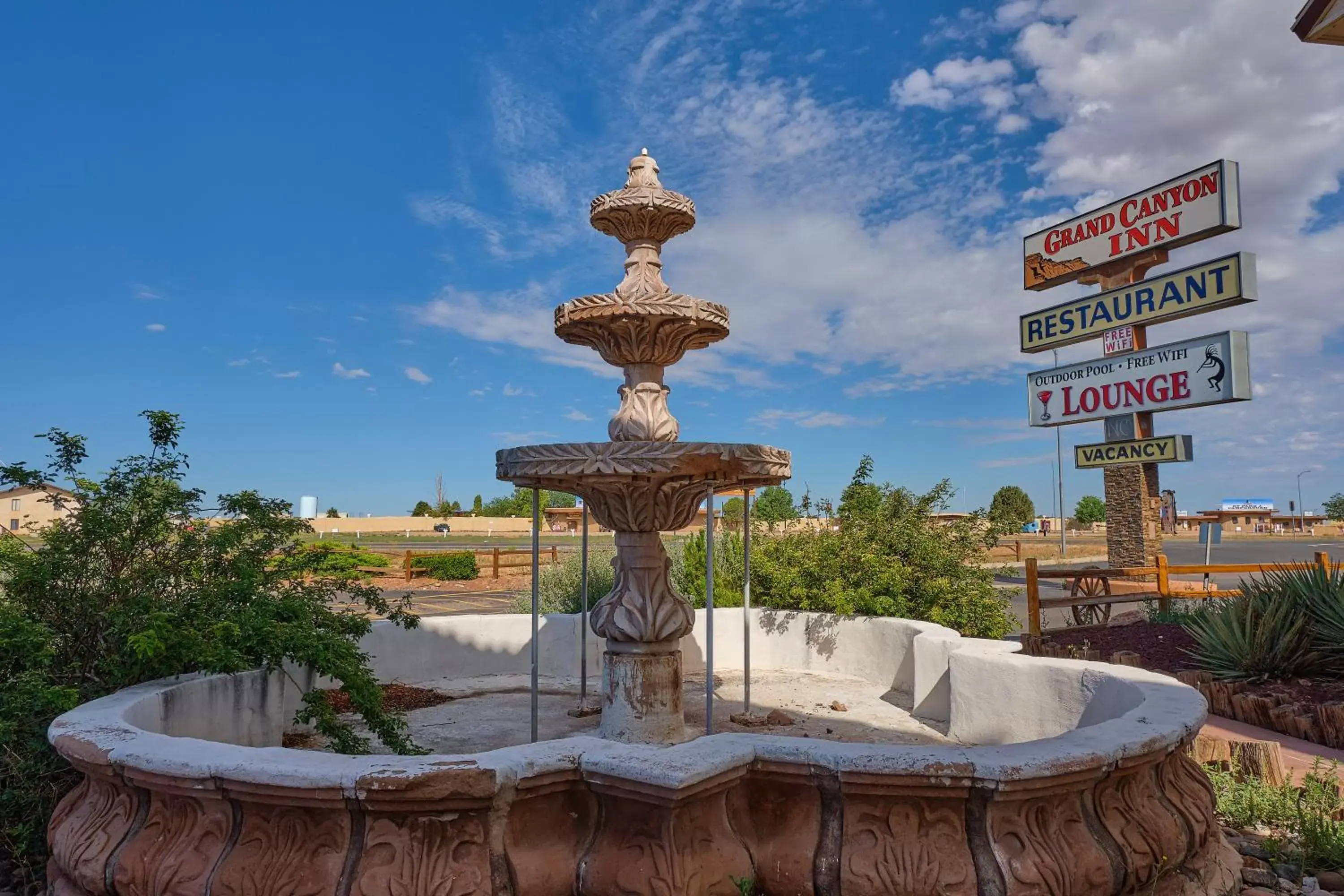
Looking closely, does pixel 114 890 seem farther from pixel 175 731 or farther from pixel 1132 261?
pixel 1132 261

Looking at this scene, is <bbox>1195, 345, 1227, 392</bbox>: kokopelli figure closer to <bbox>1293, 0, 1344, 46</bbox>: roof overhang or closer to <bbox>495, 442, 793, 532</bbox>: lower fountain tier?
<bbox>1293, 0, 1344, 46</bbox>: roof overhang

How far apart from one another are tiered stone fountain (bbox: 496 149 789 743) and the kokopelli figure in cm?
1282

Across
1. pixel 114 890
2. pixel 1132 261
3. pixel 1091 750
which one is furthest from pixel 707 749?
pixel 1132 261

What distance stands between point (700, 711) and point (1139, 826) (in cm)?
431

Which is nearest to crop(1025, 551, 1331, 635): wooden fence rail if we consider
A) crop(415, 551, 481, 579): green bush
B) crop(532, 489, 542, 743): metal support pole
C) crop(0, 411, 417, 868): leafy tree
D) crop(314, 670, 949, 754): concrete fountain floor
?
crop(314, 670, 949, 754): concrete fountain floor

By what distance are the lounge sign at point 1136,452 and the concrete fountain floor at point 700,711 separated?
10851mm

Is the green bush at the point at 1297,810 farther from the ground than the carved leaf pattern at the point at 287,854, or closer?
closer

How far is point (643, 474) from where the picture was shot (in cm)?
464

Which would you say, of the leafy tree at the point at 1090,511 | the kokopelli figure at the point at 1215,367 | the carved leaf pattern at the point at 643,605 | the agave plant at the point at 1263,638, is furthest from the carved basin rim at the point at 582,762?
the leafy tree at the point at 1090,511

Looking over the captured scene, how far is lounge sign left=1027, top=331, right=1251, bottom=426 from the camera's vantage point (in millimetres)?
14461

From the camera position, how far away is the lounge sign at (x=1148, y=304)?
14.2 m

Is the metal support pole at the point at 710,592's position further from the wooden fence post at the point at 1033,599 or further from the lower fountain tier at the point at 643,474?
the wooden fence post at the point at 1033,599

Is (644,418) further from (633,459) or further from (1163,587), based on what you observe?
(1163,587)

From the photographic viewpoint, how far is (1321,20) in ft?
19.6
